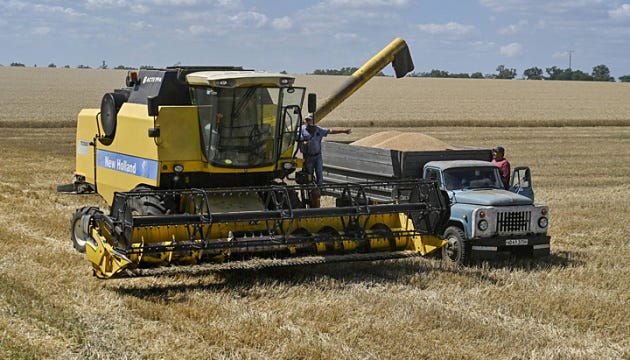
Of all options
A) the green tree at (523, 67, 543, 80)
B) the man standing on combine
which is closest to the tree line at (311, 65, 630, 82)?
the green tree at (523, 67, 543, 80)

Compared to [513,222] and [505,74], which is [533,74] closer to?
[505,74]

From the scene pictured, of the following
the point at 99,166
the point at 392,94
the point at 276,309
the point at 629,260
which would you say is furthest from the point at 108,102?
the point at 392,94

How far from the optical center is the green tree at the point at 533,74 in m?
134

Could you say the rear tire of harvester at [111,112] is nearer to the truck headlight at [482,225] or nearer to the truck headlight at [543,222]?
the truck headlight at [482,225]

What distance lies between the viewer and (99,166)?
508 inches

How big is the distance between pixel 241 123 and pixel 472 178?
3.50 m

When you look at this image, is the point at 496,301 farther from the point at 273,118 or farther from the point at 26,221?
the point at 26,221

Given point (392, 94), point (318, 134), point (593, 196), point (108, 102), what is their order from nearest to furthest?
1. point (108, 102)
2. point (318, 134)
3. point (593, 196)
4. point (392, 94)

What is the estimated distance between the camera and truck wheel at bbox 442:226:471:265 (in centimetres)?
1149

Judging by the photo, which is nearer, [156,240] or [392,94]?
[156,240]

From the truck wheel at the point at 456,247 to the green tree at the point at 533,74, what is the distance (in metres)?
127

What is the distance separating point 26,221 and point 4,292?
531 centimetres

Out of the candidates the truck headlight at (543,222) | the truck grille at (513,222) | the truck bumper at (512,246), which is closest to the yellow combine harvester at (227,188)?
the truck bumper at (512,246)

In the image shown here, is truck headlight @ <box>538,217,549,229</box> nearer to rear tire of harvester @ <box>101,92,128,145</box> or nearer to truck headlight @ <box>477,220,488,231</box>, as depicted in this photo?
truck headlight @ <box>477,220,488,231</box>
